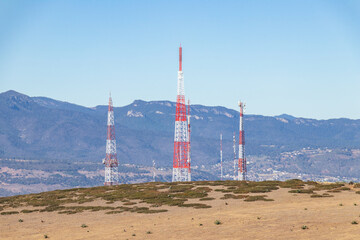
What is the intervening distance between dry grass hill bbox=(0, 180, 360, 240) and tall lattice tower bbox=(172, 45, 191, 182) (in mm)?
39896

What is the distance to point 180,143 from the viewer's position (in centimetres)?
12800

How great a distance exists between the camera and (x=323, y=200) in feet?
201

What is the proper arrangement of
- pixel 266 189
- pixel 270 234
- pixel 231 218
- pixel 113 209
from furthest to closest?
pixel 266 189 < pixel 113 209 < pixel 231 218 < pixel 270 234

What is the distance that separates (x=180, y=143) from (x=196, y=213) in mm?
70221

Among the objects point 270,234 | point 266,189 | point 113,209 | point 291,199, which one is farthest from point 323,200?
point 113,209

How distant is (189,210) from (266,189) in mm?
15361

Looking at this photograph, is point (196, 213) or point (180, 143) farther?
point (180, 143)

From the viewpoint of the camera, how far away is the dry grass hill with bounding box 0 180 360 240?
4759 centimetres

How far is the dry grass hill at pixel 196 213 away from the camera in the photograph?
156 ft

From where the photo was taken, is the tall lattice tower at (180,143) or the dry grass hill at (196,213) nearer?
the dry grass hill at (196,213)

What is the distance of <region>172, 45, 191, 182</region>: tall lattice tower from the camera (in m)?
124

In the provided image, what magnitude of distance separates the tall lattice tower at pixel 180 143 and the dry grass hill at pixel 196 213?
39.9 metres

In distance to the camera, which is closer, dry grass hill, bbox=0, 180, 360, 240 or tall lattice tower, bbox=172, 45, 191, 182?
dry grass hill, bbox=0, 180, 360, 240

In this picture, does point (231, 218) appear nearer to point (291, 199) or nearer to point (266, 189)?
point (291, 199)
